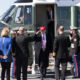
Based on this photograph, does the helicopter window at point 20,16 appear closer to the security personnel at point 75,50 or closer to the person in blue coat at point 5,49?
the security personnel at point 75,50

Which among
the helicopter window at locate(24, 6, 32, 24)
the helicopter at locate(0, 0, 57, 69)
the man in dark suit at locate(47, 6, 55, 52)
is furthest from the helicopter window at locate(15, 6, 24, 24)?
the man in dark suit at locate(47, 6, 55, 52)

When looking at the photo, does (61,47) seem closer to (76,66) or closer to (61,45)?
(61,45)

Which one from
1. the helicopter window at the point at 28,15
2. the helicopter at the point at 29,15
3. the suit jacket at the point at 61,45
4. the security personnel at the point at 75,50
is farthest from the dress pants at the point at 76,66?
the helicopter window at the point at 28,15

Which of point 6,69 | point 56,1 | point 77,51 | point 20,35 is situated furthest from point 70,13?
point 6,69

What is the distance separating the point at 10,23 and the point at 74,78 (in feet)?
9.10

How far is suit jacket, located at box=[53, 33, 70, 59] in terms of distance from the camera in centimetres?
1070

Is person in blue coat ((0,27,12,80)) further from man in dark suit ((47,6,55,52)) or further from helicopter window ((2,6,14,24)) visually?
man in dark suit ((47,6,55,52))

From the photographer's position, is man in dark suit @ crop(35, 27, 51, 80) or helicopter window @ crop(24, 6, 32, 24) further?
helicopter window @ crop(24, 6, 32, 24)

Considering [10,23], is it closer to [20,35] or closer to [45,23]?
[45,23]

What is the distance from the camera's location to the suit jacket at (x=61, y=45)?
35.1ft

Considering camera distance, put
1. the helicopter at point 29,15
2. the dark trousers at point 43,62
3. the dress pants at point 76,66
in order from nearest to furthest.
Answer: the dark trousers at point 43,62 < the dress pants at point 76,66 < the helicopter at point 29,15

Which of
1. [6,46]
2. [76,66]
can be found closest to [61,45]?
[6,46]

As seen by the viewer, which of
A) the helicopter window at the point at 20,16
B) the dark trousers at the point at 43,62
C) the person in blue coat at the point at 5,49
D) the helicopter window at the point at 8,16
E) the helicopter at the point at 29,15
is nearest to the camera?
the person in blue coat at the point at 5,49

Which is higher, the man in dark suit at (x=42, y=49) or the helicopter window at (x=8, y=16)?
the helicopter window at (x=8, y=16)
